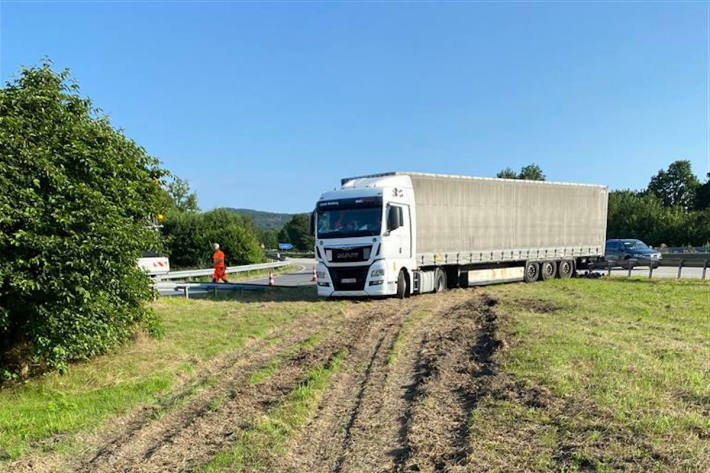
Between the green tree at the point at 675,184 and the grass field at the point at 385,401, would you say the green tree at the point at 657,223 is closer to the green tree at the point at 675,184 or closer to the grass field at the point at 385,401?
the green tree at the point at 675,184

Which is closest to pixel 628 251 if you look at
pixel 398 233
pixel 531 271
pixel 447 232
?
pixel 531 271

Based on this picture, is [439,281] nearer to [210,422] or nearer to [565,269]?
[565,269]

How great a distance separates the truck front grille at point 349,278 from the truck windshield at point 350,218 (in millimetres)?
984

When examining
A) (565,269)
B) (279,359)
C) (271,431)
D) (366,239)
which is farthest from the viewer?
(565,269)

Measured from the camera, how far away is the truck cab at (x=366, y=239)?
15.4 m

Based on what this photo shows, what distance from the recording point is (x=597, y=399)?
5.29m

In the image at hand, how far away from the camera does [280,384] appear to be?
6.88 m

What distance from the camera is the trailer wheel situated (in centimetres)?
2103

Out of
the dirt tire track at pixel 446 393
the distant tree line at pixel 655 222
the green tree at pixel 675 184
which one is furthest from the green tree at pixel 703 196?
the dirt tire track at pixel 446 393

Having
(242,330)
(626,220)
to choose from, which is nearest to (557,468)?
(242,330)

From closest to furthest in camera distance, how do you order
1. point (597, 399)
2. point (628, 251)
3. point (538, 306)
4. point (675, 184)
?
point (597, 399) → point (538, 306) → point (628, 251) → point (675, 184)

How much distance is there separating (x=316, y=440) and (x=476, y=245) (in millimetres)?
14660

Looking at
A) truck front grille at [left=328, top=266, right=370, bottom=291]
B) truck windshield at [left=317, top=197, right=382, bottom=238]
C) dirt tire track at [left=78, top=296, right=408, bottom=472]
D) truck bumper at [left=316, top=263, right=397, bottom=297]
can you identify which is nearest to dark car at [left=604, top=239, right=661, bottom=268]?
truck bumper at [left=316, top=263, right=397, bottom=297]

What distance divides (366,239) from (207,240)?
22935 mm
